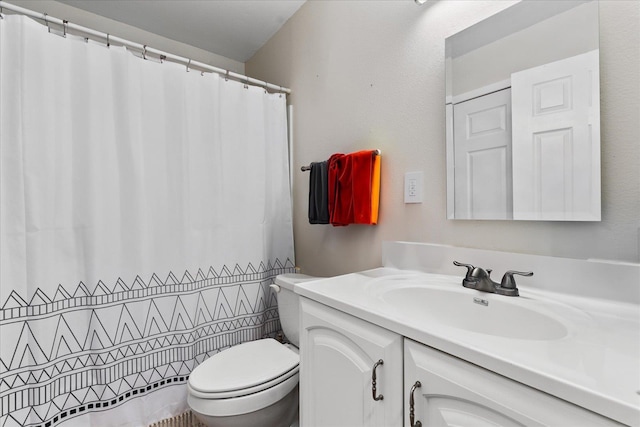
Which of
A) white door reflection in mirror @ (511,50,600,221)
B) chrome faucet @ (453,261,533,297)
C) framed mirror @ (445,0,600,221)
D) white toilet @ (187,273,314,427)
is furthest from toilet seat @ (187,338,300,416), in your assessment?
white door reflection in mirror @ (511,50,600,221)

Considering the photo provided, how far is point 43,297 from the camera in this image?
1164 millimetres

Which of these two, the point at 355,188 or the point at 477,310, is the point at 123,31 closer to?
the point at 355,188

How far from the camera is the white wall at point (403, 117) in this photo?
75 centimetres

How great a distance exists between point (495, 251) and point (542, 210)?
19 centimetres

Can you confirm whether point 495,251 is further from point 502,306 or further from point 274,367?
point 274,367

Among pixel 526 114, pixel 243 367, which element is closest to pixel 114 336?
pixel 243 367

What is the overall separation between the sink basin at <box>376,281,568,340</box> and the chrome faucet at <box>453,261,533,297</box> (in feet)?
0.06

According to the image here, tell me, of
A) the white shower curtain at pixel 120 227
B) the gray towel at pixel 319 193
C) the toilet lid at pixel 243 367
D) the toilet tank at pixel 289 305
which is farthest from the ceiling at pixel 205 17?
the toilet lid at pixel 243 367

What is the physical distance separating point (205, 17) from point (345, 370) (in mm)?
2178

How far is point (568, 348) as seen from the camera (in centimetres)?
54

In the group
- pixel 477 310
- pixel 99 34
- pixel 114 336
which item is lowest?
pixel 114 336

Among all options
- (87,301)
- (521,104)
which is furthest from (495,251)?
(87,301)

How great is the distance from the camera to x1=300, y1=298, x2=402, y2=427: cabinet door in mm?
709

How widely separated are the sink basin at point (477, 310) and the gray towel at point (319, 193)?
0.64 m
